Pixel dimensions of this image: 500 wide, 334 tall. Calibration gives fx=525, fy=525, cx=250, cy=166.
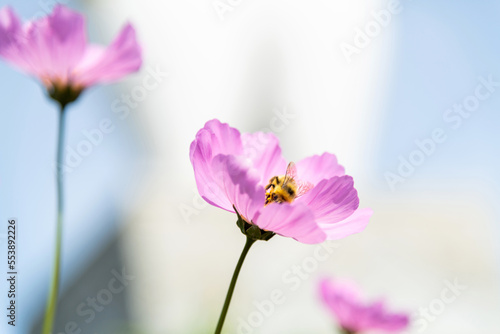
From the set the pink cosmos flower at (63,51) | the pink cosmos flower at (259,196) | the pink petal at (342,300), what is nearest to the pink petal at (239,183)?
the pink cosmos flower at (259,196)

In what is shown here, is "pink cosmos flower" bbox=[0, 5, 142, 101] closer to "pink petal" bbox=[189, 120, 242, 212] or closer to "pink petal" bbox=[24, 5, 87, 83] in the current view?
"pink petal" bbox=[24, 5, 87, 83]

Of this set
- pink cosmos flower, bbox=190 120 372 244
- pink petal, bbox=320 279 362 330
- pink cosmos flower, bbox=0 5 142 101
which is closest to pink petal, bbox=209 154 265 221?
pink cosmos flower, bbox=190 120 372 244

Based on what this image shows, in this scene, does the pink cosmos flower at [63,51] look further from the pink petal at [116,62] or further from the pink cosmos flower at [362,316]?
the pink cosmos flower at [362,316]

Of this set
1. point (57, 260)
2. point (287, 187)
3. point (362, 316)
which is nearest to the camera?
point (57, 260)

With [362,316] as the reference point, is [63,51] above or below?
above

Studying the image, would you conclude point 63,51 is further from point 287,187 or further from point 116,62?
point 287,187

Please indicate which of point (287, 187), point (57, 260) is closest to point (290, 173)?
point (287, 187)

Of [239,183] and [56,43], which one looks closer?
[239,183]
